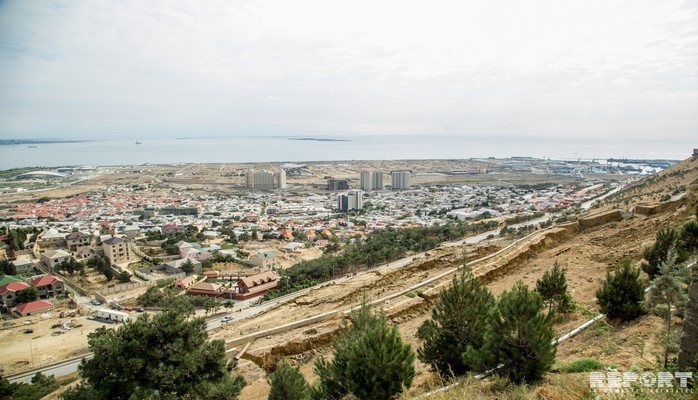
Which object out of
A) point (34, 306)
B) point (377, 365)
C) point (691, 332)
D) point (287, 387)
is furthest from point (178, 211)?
point (691, 332)

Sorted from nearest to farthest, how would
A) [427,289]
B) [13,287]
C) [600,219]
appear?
[427,289], [600,219], [13,287]

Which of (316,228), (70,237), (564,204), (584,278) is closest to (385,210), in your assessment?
(316,228)

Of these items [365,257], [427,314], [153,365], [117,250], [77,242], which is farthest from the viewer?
[77,242]

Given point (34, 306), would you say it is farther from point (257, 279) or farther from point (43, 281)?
point (257, 279)

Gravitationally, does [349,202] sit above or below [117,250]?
above

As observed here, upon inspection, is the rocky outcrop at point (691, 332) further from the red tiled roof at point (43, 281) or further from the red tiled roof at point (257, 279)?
the red tiled roof at point (43, 281)

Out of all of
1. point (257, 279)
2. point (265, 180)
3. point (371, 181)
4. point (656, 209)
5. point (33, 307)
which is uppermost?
point (656, 209)

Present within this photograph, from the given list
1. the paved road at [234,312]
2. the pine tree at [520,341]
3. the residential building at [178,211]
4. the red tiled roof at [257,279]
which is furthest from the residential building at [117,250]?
the pine tree at [520,341]
